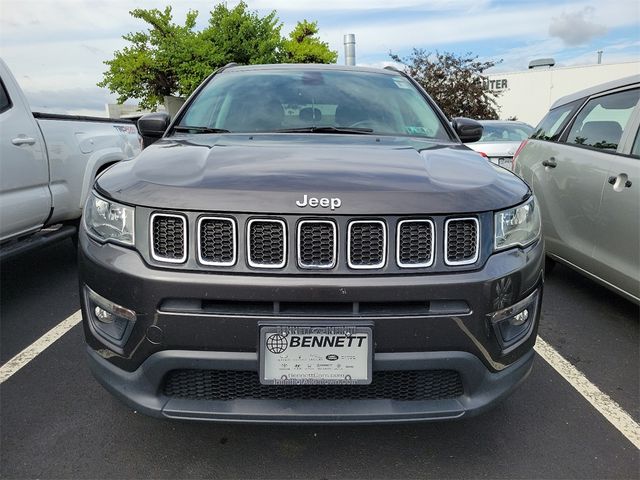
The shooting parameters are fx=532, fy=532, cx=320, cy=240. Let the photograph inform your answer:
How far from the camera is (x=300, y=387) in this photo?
1.91 meters

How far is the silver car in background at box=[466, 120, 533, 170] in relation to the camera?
7895 millimetres

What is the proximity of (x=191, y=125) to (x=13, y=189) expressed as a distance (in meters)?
1.73

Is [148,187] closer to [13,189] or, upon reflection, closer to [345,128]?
[345,128]

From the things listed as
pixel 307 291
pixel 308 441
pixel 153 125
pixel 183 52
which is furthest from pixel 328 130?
pixel 183 52

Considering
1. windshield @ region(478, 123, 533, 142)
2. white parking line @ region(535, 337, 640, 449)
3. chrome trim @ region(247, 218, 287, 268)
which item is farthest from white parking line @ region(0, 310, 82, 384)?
windshield @ region(478, 123, 533, 142)

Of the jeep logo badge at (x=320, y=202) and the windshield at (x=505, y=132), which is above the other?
the jeep logo badge at (x=320, y=202)

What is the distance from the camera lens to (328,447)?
2301mm

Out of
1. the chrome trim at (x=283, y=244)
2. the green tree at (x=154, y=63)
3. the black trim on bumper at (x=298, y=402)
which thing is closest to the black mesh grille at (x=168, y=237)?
the chrome trim at (x=283, y=244)

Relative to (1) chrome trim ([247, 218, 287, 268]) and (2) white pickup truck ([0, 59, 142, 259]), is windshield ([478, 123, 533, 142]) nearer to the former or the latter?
(2) white pickup truck ([0, 59, 142, 259])

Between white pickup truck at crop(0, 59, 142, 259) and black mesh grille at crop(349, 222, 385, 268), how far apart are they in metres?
2.92

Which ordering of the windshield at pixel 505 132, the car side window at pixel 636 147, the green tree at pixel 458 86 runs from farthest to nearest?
the green tree at pixel 458 86 → the windshield at pixel 505 132 → the car side window at pixel 636 147

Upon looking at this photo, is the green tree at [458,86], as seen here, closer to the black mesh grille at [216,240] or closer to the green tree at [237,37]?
the green tree at [237,37]

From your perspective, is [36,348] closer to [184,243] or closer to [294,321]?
[184,243]

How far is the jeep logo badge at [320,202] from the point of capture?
181 cm
